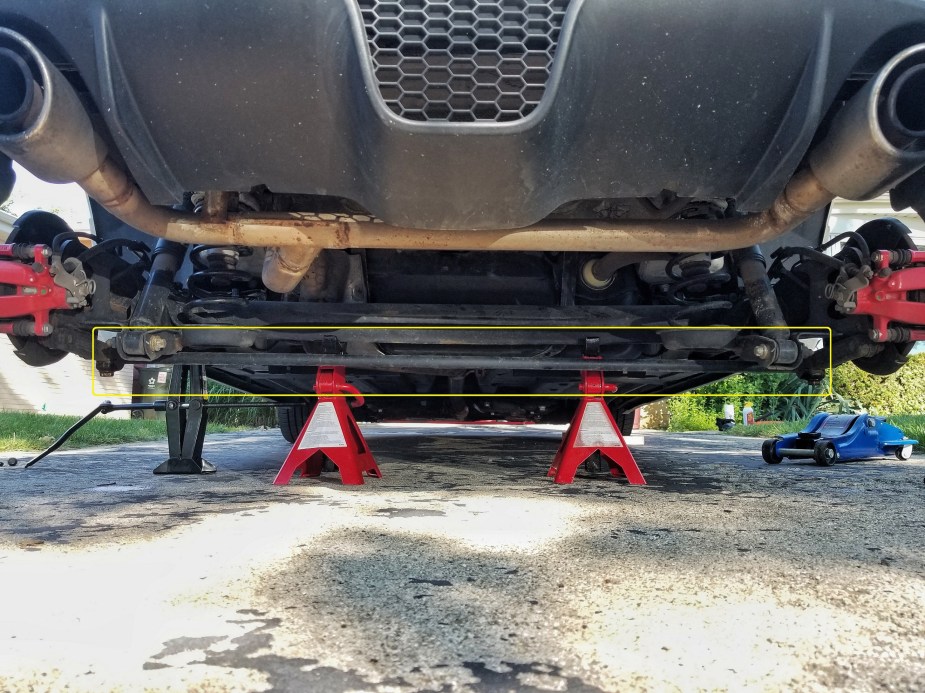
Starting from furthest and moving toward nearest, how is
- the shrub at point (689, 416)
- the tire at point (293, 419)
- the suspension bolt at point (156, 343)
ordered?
the shrub at point (689, 416) → the tire at point (293, 419) → the suspension bolt at point (156, 343)

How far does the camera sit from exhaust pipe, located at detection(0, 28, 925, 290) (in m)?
1.39

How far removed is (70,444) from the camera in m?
4.57

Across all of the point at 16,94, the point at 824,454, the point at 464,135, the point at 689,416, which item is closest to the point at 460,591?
the point at 464,135

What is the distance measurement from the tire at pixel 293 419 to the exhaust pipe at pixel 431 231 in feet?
6.53

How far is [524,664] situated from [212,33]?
136 cm

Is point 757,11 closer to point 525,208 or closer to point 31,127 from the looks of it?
point 525,208

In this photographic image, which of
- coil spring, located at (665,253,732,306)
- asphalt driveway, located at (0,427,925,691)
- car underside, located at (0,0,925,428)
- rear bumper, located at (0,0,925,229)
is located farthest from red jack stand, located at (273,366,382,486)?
coil spring, located at (665,253,732,306)

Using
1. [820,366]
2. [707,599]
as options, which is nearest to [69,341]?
[707,599]

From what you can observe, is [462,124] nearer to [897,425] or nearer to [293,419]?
[293,419]

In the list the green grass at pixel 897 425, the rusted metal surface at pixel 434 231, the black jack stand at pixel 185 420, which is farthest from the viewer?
the green grass at pixel 897 425

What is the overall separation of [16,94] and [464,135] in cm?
100

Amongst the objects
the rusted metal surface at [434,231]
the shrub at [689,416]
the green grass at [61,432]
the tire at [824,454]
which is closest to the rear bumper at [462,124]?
the rusted metal surface at [434,231]

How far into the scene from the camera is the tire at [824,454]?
3420 mm

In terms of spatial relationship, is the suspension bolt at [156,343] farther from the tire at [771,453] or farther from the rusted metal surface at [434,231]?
the tire at [771,453]
